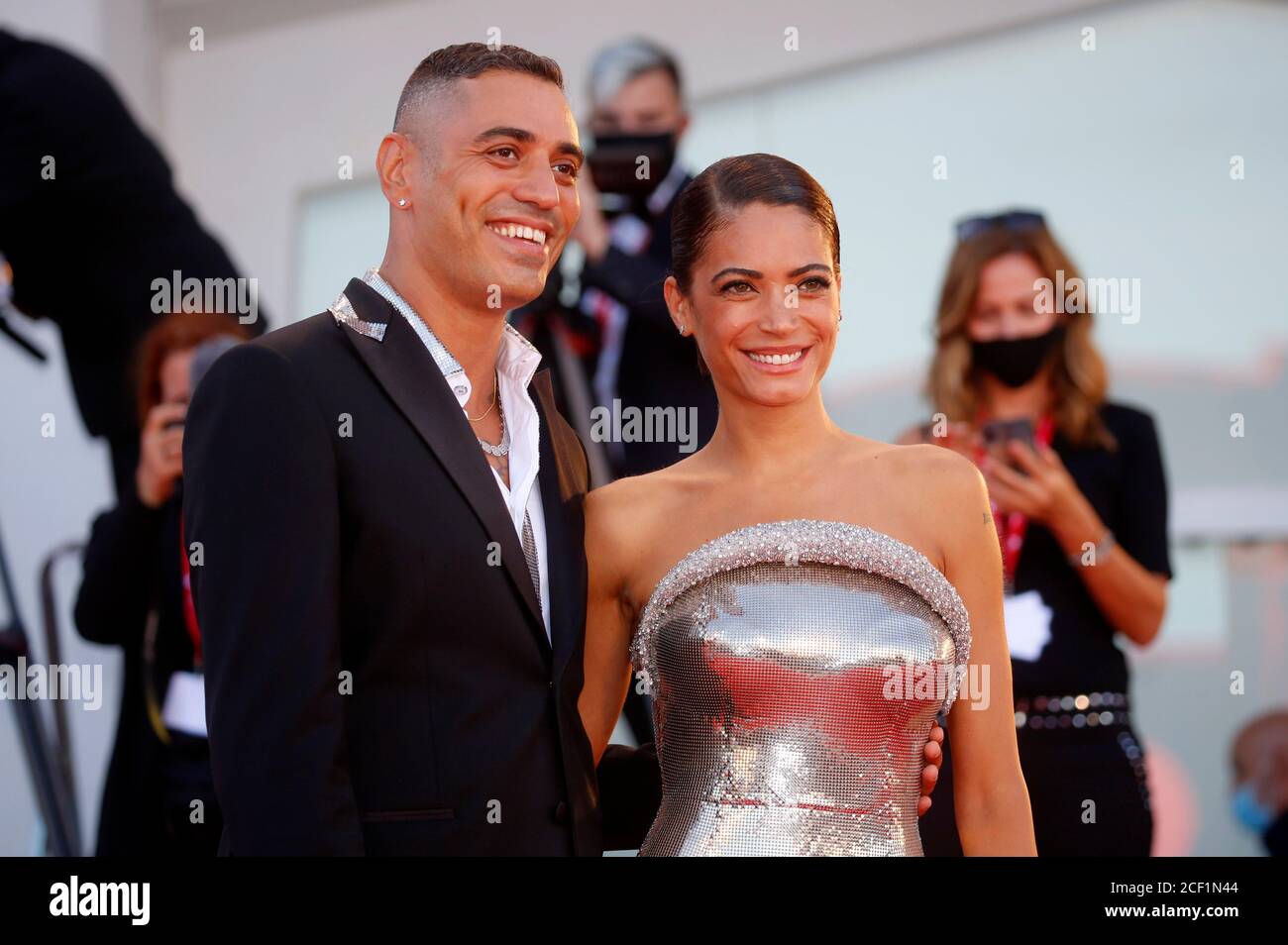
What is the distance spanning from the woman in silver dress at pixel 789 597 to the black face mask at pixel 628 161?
97cm

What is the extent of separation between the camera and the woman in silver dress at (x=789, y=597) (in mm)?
2115

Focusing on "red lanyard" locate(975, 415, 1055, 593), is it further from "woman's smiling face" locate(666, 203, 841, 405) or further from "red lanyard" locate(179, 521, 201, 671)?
"red lanyard" locate(179, 521, 201, 671)

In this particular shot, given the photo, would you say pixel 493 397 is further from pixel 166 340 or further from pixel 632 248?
pixel 166 340

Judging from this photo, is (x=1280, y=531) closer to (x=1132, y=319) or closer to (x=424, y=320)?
(x=1132, y=319)

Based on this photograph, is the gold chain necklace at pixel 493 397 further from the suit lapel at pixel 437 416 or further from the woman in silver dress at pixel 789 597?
the woman in silver dress at pixel 789 597

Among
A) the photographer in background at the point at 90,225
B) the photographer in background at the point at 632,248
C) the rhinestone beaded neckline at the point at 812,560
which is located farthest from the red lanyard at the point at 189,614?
the rhinestone beaded neckline at the point at 812,560

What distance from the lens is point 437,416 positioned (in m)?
1.99

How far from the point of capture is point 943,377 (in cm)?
323

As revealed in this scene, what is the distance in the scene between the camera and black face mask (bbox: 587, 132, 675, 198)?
329cm

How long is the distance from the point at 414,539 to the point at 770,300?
25.2 inches

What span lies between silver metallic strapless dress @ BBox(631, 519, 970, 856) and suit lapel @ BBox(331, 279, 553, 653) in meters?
0.28

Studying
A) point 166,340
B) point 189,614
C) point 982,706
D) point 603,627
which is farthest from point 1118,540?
point 166,340

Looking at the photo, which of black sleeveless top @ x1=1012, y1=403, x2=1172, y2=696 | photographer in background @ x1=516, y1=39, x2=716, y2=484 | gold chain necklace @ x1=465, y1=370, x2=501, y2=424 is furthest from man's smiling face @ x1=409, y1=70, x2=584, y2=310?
black sleeveless top @ x1=1012, y1=403, x2=1172, y2=696
